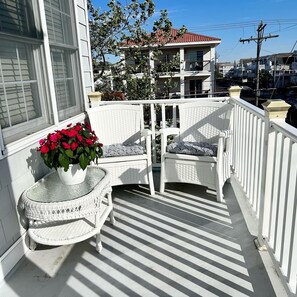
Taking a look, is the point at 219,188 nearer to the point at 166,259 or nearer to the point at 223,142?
the point at 223,142

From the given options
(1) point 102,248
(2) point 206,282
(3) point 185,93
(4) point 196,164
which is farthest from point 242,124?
(3) point 185,93

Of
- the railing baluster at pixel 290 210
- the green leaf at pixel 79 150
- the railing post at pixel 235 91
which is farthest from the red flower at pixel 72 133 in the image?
the railing post at pixel 235 91

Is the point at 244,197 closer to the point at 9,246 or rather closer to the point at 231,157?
the point at 231,157

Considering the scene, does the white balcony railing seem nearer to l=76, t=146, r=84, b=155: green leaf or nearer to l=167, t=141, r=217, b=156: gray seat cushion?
l=167, t=141, r=217, b=156: gray seat cushion

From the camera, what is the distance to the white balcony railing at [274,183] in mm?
1367

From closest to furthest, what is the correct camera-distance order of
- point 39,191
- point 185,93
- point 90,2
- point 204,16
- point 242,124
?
point 39,191 → point 242,124 → point 90,2 → point 185,93 → point 204,16

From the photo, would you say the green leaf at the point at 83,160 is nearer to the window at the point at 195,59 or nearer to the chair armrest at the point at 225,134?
the chair armrest at the point at 225,134

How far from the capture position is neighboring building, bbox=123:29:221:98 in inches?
713

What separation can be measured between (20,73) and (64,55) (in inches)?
34.5

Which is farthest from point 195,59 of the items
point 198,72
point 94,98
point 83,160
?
point 83,160

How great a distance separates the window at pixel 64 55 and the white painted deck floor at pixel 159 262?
1.37m

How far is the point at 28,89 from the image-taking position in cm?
225

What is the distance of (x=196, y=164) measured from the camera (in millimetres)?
2689

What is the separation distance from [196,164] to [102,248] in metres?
1.23
